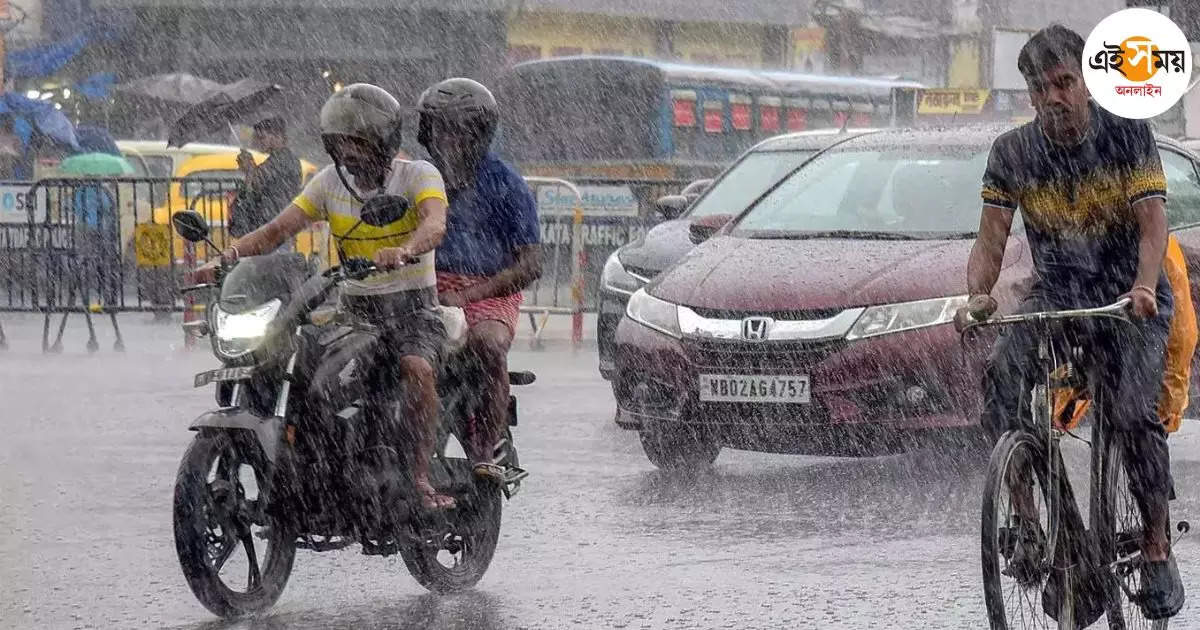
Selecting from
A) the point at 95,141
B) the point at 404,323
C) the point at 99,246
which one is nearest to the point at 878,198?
the point at 404,323

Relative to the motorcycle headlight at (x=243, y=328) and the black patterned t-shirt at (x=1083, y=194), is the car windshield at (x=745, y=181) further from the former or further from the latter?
the black patterned t-shirt at (x=1083, y=194)

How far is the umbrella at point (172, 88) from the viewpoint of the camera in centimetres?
3384

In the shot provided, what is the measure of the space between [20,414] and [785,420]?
17.9ft

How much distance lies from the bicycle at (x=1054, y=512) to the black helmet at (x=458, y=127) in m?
2.19

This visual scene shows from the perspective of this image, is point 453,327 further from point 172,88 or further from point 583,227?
point 172,88

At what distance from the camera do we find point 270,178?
618 inches

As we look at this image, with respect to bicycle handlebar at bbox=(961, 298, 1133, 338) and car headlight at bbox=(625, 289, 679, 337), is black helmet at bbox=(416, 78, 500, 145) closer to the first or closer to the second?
bicycle handlebar at bbox=(961, 298, 1133, 338)

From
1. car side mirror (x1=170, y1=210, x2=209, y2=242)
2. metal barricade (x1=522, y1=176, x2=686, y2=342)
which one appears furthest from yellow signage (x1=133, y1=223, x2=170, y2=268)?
car side mirror (x1=170, y1=210, x2=209, y2=242)

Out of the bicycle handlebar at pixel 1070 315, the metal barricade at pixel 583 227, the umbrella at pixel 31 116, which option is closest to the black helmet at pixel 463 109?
the bicycle handlebar at pixel 1070 315

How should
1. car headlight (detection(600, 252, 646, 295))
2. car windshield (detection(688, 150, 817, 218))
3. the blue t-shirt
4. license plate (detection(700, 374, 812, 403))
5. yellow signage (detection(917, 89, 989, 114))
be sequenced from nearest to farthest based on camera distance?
the blue t-shirt, license plate (detection(700, 374, 812, 403)), car headlight (detection(600, 252, 646, 295)), car windshield (detection(688, 150, 817, 218)), yellow signage (detection(917, 89, 989, 114))

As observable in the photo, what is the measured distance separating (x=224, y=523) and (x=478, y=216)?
4.65 feet

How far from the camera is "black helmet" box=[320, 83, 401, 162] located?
6941 mm

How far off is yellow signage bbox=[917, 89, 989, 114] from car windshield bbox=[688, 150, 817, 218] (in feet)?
→ 52.8

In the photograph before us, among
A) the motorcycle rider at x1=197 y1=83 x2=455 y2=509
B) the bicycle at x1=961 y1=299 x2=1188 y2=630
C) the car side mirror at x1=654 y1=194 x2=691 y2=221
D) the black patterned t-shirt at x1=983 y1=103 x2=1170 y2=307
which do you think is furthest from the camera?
the car side mirror at x1=654 y1=194 x2=691 y2=221
